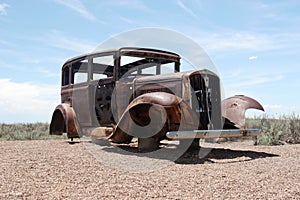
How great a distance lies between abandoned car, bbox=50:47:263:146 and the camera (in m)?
6.11

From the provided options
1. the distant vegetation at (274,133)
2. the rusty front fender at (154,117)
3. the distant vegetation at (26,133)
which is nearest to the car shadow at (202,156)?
the rusty front fender at (154,117)

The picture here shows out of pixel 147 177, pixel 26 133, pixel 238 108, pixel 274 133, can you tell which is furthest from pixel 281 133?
pixel 26 133

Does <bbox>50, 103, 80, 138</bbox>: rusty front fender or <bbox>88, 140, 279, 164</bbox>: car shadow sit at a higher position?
<bbox>50, 103, 80, 138</bbox>: rusty front fender

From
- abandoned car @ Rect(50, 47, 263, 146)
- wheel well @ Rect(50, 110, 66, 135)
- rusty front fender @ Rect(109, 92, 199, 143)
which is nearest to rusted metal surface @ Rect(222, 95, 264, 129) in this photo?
abandoned car @ Rect(50, 47, 263, 146)

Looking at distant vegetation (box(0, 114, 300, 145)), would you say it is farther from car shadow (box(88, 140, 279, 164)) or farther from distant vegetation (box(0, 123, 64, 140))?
car shadow (box(88, 140, 279, 164))

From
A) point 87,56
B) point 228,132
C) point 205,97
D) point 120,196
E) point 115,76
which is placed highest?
point 87,56

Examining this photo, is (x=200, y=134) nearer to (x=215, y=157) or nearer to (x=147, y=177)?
(x=215, y=157)

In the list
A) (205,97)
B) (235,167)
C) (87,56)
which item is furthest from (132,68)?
(235,167)

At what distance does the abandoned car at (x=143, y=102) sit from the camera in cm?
611

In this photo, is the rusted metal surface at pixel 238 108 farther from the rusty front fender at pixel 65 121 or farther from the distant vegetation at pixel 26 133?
the distant vegetation at pixel 26 133

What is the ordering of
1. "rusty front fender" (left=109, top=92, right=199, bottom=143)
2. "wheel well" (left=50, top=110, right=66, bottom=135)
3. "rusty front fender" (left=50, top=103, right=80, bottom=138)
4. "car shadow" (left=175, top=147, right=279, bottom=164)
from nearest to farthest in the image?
"rusty front fender" (left=109, top=92, right=199, bottom=143) < "car shadow" (left=175, top=147, right=279, bottom=164) < "rusty front fender" (left=50, top=103, right=80, bottom=138) < "wheel well" (left=50, top=110, right=66, bottom=135)

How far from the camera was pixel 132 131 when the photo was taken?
6926 mm

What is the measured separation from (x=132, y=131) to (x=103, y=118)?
4.61ft

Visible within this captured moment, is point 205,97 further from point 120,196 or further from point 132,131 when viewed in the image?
point 120,196
